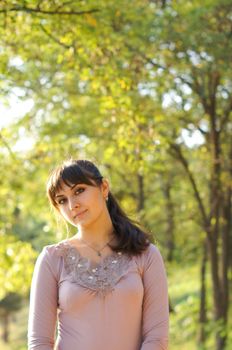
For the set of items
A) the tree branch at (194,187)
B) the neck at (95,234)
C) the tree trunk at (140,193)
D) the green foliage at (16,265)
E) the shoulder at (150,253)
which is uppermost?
the neck at (95,234)

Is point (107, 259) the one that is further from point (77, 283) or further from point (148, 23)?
point (148, 23)

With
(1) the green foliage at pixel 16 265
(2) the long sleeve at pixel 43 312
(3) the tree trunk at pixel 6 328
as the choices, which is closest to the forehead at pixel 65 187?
(2) the long sleeve at pixel 43 312

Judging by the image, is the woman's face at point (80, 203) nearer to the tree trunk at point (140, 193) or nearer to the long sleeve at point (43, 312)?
→ the long sleeve at point (43, 312)

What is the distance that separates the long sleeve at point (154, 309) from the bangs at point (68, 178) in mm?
442

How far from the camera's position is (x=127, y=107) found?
7.23 meters

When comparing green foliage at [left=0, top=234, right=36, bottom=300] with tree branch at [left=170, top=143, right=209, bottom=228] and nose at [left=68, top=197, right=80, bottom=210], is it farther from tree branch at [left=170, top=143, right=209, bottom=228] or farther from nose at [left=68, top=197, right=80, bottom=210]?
nose at [left=68, top=197, right=80, bottom=210]

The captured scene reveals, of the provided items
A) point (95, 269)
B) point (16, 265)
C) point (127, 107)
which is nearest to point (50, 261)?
point (95, 269)

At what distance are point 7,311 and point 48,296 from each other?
1400 inches

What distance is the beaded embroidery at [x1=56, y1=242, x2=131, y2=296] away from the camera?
314cm

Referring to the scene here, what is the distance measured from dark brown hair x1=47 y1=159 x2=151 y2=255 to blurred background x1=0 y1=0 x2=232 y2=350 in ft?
1.14

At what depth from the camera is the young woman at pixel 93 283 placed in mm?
3105

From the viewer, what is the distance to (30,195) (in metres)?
16.4

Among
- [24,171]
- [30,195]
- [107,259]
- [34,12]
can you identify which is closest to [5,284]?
[24,171]

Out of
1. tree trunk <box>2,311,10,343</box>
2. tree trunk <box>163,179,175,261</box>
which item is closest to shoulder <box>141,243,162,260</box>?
tree trunk <box>163,179,175,261</box>
